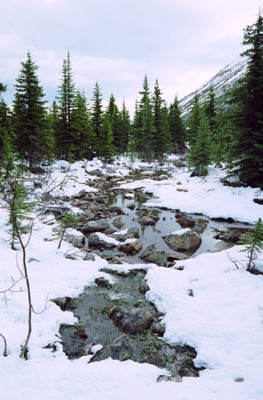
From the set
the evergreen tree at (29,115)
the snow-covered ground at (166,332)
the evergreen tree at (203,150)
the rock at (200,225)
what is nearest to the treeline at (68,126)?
the evergreen tree at (29,115)

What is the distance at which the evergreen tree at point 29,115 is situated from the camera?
2255 cm

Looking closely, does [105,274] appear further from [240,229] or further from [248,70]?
[248,70]

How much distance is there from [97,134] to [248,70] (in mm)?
26745

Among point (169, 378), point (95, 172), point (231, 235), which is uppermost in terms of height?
point (95, 172)

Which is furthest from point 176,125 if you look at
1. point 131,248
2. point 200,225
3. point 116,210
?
point 131,248

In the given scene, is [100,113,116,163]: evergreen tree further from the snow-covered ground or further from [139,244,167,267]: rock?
[139,244,167,267]: rock

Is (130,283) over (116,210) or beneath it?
beneath

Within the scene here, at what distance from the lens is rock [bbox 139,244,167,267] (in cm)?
900

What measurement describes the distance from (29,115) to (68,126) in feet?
26.1

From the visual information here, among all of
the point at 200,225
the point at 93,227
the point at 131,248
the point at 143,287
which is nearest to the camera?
the point at 143,287

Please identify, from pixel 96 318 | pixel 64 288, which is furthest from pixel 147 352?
pixel 64 288

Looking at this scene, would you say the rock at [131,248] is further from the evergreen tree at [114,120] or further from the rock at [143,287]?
the evergreen tree at [114,120]

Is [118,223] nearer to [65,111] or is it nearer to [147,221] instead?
[147,221]

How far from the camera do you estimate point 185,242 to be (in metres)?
10.7
